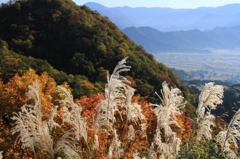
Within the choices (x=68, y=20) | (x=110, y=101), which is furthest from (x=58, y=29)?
(x=110, y=101)

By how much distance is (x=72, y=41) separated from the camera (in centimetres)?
4388

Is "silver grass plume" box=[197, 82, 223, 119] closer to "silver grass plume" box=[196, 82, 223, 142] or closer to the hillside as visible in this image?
"silver grass plume" box=[196, 82, 223, 142]

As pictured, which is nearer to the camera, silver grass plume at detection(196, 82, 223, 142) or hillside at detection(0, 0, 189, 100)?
silver grass plume at detection(196, 82, 223, 142)

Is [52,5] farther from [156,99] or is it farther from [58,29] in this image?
[156,99]

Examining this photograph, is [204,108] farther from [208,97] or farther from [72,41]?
[72,41]

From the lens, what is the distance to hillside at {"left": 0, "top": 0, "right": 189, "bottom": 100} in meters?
38.1

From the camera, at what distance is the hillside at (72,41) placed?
38.1 m

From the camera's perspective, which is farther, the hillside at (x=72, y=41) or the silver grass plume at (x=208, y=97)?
the hillside at (x=72, y=41)

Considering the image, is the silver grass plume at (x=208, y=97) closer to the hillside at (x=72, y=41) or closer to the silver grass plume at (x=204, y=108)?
the silver grass plume at (x=204, y=108)

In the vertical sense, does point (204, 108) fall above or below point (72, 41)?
below

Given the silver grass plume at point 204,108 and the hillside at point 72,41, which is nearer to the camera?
the silver grass plume at point 204,108

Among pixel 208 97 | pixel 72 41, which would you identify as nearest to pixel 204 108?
pixel 208 97

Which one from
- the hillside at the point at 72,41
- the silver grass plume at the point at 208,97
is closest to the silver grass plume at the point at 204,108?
the silver grass plume at the point at 208,97

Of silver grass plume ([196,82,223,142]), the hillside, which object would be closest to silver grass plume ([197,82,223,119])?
silver grass plume ([196,82,223,142])
